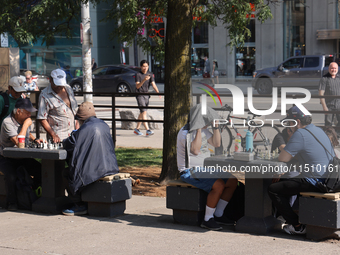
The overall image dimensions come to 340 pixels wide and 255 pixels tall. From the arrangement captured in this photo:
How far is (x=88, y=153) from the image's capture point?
6188mm

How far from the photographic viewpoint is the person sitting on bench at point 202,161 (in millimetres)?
5750

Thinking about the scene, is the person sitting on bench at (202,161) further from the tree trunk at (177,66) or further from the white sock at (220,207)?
the tree trunk at (177,66)

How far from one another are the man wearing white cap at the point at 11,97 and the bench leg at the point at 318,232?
13.6 ft

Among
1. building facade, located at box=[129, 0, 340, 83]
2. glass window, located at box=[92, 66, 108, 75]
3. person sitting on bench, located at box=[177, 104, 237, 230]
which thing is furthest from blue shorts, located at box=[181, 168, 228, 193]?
building facade, located at box=[129, 0, 340, 83]

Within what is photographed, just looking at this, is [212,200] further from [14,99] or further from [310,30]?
[310,30]

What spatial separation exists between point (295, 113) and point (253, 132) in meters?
0.54

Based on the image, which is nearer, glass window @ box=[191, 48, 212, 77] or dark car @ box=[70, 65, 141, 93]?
dark car @ box=[70, 65, 141, 93]

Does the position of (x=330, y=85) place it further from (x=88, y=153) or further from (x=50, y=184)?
(x=50, y=184)

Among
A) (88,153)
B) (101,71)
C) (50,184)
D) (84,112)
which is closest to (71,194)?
(50,184)

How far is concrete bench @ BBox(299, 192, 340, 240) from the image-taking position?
5.09 m

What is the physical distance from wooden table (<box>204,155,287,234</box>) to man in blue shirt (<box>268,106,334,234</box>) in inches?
5.7

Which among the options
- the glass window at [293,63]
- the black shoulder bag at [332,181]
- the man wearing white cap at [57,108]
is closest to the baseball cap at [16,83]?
the man wearing white cap at [57,108]

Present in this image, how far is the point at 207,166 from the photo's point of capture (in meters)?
5.75

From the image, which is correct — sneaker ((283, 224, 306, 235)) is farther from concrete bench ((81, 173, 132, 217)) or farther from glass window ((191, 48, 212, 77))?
glass window ((191, 48, 212, 77))
